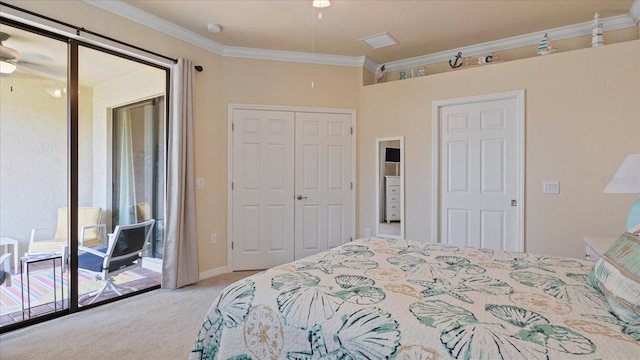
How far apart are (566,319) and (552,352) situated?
0.25 meters

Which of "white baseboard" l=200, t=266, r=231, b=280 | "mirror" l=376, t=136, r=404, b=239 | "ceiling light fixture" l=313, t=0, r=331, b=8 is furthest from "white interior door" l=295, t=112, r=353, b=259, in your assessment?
"ceiling light fixture" l=313, t=0, r=331, b=8

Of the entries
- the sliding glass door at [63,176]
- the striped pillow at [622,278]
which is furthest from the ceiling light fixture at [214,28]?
the striped pillow at [622,278]

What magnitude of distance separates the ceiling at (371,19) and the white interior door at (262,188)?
92 centimetres

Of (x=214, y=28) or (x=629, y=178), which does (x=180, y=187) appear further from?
(x=629, y=178)

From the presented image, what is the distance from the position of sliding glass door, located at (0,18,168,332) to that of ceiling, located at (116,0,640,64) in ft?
2.01

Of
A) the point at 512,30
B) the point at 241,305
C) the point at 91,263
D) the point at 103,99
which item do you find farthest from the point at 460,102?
the point at 91,263

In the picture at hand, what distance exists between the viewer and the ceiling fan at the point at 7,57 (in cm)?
240

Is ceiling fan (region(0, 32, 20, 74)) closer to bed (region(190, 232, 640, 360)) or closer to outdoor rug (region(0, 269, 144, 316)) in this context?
outdoor rug (region(0, 269, 144, 316))

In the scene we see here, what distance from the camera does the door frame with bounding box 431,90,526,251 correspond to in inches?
131

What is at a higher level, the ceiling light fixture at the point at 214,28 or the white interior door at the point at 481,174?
the ceiling light fixture at the point at 214,28

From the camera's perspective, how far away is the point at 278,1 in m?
2.90

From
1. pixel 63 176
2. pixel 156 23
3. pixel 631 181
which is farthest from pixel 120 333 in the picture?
pixel 631 181

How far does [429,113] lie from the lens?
383 cm

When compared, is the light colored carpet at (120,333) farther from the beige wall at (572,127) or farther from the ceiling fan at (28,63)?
the beige wall at (572,127)
